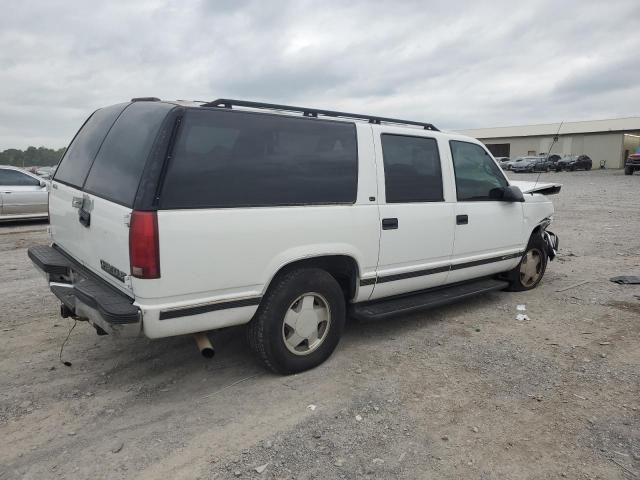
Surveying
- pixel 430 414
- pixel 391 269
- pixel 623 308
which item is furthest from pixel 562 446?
pixel 623 308

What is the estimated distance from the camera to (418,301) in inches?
174

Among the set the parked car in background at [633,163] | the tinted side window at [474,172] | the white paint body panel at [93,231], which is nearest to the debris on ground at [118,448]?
the white paint body panel at [93,231]

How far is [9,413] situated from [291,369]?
6.04 feet

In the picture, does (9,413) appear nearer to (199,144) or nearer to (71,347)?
(71,347)

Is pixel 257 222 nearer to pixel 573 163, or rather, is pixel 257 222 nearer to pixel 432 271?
pixel 432 271

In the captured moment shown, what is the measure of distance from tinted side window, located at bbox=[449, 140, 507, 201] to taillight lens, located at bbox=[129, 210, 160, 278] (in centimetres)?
298

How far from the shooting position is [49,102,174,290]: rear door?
117 inches

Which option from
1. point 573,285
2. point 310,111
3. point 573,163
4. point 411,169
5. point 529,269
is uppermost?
point 573,163

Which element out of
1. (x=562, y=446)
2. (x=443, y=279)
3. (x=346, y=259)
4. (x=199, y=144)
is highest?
(x=199, y=144)

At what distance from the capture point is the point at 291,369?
3586mm

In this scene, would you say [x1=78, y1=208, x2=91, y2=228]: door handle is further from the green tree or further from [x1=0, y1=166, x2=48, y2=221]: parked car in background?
the green tree

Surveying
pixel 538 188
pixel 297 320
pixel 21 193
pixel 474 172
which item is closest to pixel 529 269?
pixel 538 188

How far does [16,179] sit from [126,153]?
999 cm

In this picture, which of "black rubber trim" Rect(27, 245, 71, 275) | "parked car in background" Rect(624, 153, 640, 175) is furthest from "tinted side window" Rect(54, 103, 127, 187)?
"parked car in background" Rect(624, 153, 640, 175)
